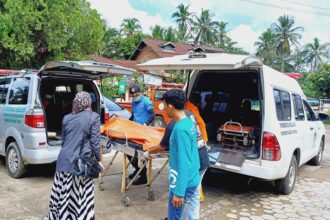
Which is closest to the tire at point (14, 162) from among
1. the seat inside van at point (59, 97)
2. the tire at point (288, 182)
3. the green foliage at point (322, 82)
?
the seat inside van at point (59, 97)

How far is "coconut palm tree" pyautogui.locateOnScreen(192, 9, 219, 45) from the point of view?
165 feet

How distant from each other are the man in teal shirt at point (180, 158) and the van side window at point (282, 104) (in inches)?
99.4

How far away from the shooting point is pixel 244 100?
6734mm

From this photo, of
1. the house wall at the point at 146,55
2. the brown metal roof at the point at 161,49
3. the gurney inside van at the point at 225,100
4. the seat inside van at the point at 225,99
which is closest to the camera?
the gurney inside van at the point at 225,100

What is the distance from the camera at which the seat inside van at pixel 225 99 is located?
6.50 metres

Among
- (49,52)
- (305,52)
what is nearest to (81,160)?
(49,52)

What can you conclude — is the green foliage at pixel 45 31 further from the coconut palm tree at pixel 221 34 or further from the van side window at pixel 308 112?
the coconut palm tree at pixel 221 34

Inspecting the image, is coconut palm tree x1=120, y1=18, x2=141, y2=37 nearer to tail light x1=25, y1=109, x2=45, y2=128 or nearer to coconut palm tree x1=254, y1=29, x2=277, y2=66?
coconut palm tree x1=254, y1=29, x2=277, y2=66

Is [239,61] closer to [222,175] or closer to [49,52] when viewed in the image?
[222,175]

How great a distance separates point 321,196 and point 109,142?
3687 millimetres

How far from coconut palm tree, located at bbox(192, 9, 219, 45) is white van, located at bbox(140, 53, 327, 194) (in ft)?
145

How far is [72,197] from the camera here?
3.89m

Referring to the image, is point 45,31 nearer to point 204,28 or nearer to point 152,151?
point 152,151

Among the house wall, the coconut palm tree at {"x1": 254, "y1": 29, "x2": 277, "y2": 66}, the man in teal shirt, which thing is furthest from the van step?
the coconut palm tree at {"x1": 254, "y1": 29, "x2": 277, "y2": 66}
